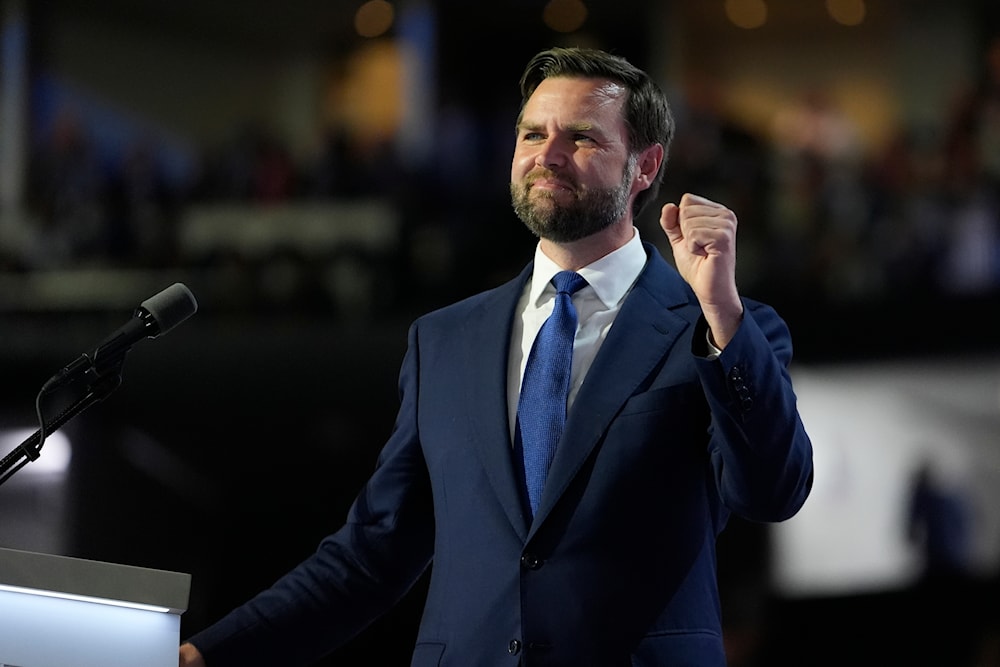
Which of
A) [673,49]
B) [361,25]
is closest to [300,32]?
[361,25]

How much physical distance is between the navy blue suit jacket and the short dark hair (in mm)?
206

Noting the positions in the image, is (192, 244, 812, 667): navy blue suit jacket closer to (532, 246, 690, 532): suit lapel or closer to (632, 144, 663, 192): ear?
(532, 246, 690, 532): suit lapel

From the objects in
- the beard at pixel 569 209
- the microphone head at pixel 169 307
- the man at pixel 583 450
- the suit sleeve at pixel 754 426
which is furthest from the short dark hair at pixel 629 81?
the microphone head at pixel 169 307

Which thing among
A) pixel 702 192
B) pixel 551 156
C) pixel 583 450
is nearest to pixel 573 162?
pixel 551 156

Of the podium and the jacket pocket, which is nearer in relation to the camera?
the podium

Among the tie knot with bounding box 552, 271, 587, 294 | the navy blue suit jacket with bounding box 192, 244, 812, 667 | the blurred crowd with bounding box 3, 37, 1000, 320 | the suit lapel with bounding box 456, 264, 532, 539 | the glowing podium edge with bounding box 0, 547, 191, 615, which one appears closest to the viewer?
the glowing podium edge with bounding box 0, 547, 191, 615

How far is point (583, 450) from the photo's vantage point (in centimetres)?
203

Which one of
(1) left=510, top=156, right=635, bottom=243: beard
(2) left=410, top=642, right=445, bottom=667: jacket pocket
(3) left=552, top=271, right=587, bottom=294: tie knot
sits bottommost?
(2) left=410, top=642, right=445, bottom=667: jacket pocket

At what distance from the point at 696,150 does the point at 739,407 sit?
619 centimetres

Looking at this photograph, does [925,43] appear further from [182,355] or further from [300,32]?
[182,355]

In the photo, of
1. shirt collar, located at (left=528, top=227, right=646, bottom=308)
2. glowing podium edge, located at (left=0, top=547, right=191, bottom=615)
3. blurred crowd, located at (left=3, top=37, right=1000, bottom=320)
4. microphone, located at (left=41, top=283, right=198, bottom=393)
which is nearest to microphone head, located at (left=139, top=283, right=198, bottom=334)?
microphone, located at (left=41, top=283, right=198, bottom=393)

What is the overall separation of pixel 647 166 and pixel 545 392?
0.40m

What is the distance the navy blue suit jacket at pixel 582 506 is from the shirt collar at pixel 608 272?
0.09 feet

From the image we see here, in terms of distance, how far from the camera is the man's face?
216 cm
